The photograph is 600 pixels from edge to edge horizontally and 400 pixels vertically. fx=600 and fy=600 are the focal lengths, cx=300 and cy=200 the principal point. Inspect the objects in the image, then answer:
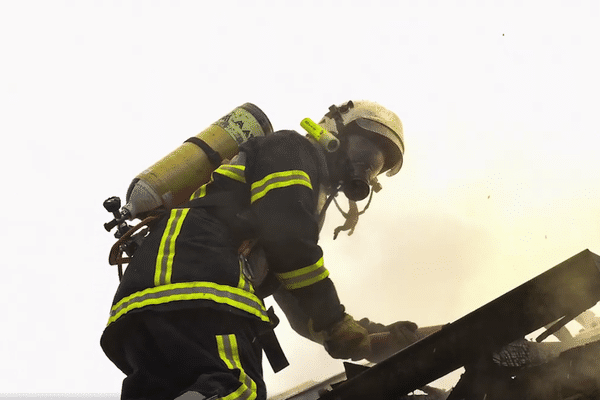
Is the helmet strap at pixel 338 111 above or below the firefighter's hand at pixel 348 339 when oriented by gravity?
above

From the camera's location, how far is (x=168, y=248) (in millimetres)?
2865

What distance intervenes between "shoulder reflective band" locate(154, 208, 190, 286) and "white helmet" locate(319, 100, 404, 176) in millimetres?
1487

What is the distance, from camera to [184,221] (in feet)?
9.89

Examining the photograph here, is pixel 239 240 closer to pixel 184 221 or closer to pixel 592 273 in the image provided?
pixel 184 221

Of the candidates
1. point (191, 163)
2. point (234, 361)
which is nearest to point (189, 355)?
point (234, 361)

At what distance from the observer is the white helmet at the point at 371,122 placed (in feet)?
13.6

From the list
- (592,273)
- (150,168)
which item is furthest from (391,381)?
(150,168)

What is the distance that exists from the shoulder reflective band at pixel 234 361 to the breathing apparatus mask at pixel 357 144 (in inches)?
54.5

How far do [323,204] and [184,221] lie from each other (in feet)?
3.64

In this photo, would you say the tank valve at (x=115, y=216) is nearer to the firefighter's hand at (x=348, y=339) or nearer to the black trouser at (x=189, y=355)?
the black trouser at (x=189, y=355)

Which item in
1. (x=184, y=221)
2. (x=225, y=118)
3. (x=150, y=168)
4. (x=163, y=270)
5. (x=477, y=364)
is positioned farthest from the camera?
(x=225, y=118)

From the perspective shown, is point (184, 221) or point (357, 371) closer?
point (357, 371)

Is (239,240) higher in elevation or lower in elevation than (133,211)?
lower

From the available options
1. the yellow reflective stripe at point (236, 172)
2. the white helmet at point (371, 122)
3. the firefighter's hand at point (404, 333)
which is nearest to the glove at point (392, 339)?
the firefighter's hand at point (404, 333)
